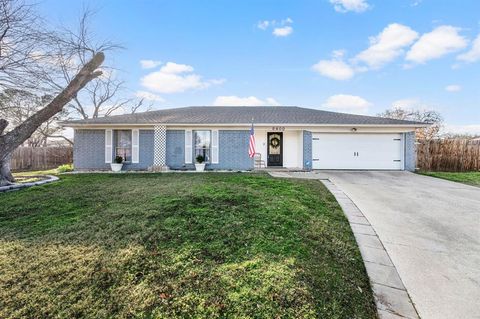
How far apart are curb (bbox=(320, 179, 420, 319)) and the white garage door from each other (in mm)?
8057

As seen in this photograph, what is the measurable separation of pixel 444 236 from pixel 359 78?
14758 millimetres

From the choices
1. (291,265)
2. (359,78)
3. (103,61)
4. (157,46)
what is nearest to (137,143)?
(103,61)

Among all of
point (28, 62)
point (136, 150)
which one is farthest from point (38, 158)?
point (28, 62)

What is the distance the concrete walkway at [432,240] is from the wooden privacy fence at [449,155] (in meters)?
6.17

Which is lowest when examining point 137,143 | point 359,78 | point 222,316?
point 222,316

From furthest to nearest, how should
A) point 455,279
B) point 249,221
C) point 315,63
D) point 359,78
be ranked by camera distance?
point 359,78, point 315,63, point 249,221, point 455,279

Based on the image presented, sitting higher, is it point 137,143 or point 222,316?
Result: point 137,143

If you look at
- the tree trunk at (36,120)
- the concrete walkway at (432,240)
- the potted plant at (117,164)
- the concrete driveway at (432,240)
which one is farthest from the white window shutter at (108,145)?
the concrete driveway at (432,240)

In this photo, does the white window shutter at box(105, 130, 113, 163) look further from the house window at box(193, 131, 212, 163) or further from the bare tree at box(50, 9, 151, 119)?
the house window at box(193, 131, 212, 163)

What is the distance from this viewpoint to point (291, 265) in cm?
274

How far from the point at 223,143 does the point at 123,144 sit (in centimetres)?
551

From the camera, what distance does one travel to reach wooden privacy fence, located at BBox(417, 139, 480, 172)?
12.1 m

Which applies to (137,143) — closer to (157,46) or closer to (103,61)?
(103,61)

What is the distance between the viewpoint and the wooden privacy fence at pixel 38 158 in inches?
640
